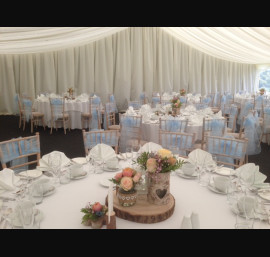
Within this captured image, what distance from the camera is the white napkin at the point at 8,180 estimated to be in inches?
85.4

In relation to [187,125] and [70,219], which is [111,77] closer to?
[187,125]

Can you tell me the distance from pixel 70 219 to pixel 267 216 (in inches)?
50.4

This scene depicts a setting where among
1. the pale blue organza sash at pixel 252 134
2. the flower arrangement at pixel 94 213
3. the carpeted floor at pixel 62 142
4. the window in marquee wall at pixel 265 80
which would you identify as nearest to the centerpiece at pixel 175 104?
the pale blue organza sash at pixel 252 134

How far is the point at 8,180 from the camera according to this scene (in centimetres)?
223

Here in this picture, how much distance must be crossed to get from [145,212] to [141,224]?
8 cm

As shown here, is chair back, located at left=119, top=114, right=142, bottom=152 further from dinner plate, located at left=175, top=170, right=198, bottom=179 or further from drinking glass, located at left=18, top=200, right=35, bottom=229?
drinking glass, located at left=18, top=200, right=35, bottom=229

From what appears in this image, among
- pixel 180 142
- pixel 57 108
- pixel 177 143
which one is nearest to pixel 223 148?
pixel 180 142

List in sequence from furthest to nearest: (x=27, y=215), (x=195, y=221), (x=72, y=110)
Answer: (x=72, y=110) → (x=27, y=215) → (x=195, y=221)

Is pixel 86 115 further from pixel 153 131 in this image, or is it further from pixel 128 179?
pixel 128 179

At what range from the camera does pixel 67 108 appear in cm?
769

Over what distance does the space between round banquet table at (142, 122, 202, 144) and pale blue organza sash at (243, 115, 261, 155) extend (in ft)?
2.85

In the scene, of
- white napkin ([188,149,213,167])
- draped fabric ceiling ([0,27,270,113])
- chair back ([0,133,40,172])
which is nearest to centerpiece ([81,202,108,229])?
white napkin ([188,149,213,167])

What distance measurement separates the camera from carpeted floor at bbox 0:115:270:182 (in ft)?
17.4
